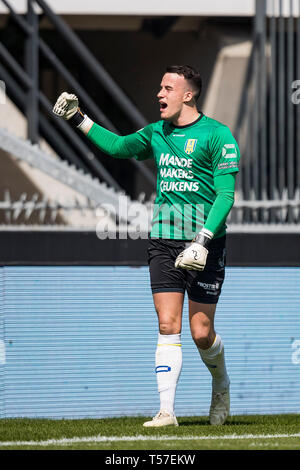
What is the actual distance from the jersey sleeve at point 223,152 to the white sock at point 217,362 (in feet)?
3.14

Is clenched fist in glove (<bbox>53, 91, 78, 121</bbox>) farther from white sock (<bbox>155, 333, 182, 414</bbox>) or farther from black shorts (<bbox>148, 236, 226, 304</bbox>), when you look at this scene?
white sock (<bbox>155, 333, 182, 414</bbox>)

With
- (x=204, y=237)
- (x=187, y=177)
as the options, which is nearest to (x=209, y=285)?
(x=204, y=237)

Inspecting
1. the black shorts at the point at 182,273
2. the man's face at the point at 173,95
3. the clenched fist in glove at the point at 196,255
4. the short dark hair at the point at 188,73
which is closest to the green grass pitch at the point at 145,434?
the black shorts at the point at 182,273

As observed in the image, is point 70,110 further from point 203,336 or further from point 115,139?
point 203,336

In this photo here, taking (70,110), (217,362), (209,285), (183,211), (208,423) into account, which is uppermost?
(70,110)

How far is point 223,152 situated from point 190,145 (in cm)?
20

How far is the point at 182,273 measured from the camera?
19.5ft

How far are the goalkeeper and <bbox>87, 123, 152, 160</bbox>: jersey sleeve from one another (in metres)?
0.07

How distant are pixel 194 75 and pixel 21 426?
7.19 feet

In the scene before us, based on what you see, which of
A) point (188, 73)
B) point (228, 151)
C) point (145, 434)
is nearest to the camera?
point (145, 434)

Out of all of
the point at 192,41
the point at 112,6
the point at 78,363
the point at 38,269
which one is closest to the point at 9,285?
the point at 38,269

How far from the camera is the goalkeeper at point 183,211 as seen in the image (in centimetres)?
580

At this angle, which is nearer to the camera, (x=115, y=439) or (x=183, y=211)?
(x=115, y=439)

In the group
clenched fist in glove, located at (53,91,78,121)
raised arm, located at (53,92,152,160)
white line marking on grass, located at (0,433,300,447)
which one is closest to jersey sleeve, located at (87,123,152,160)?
raised arm, located at (53,92,152,160)
